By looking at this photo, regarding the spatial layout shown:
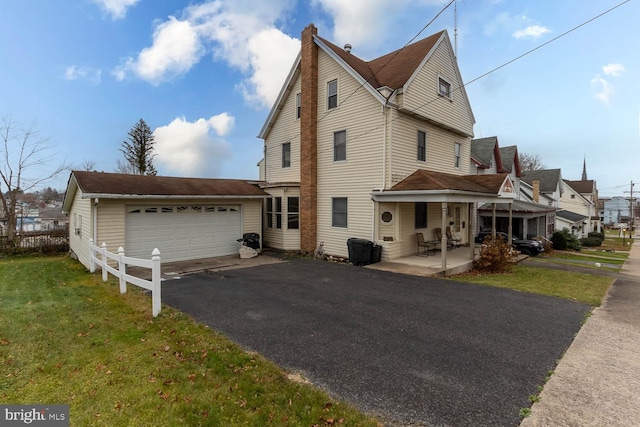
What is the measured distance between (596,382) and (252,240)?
1299 centimetres

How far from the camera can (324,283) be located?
9.42 meters

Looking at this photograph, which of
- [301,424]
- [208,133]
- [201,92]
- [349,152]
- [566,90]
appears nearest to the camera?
[301,424]

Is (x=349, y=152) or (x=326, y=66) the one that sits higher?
(x=326, y=66)

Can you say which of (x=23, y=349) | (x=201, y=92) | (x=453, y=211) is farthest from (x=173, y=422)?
(x=201, y=92)

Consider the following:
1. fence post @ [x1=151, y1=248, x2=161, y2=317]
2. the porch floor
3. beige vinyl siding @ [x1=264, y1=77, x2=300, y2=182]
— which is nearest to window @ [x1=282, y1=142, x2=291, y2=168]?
beige vinyl siding @ [x1=264, y1=77, x2=300, y2=182]

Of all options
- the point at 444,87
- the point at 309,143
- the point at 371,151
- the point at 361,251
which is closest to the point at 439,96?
the point at 444,87

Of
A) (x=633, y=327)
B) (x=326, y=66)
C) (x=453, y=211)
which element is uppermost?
(x=326, y=66)

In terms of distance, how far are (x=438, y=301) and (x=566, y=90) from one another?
11901 mm

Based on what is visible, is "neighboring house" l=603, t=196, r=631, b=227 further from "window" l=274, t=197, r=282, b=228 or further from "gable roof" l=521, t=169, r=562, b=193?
"window" l=274, t=197, r=282, b=228

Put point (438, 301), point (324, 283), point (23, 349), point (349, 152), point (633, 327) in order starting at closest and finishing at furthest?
1. point (23, 349)
2. point (633, 327)
3. point (438, 301)
4. point (324, 283)
5. point (349, 152)

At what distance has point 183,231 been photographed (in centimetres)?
1358

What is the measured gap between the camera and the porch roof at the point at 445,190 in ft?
37.2

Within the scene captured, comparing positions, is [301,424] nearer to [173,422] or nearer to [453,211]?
[173,422]

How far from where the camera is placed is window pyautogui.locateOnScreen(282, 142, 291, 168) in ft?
55.5
